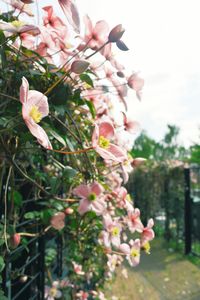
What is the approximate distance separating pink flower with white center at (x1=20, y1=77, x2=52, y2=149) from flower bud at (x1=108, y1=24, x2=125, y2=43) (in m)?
0.21

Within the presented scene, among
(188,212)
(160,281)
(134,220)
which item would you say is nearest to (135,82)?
(134,220)

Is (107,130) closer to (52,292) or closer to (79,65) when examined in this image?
(79,65)

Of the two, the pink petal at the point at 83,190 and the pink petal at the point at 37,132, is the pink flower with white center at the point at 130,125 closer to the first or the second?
the pink petal at the point at 83,190

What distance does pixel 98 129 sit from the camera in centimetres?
58

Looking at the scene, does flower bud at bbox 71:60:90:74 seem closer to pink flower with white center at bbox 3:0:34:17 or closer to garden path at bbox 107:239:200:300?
pink flower with white center at bbox 3:0:34:17

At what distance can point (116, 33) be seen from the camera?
0.64 metres

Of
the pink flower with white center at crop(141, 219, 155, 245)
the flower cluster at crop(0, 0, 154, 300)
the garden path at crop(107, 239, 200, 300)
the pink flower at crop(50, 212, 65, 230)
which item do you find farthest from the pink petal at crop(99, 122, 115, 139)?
the garden path at crop(107, 239, 200, 300)

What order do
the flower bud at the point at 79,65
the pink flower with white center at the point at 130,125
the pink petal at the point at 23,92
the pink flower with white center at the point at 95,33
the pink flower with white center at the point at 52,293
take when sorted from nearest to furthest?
1. the pink petal at the point at 23,92
2. the flower bud at the point at 79,65
3. the pink flower with white center at the point at 95,33
4. the pink flower with white center at the point at 130,125
5. the pink flower with white center at the point at 52,293

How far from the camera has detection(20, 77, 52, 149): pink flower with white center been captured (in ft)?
1.53

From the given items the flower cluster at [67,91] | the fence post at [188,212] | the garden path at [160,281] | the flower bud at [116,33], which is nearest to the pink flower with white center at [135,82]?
the flower cluster at [67,91]

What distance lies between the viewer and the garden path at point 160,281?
3.52 metres

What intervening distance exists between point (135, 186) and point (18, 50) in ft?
24.3

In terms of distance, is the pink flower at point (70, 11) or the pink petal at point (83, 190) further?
the pink petal at point (83, 190)

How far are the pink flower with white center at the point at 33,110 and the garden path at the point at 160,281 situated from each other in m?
2.92
